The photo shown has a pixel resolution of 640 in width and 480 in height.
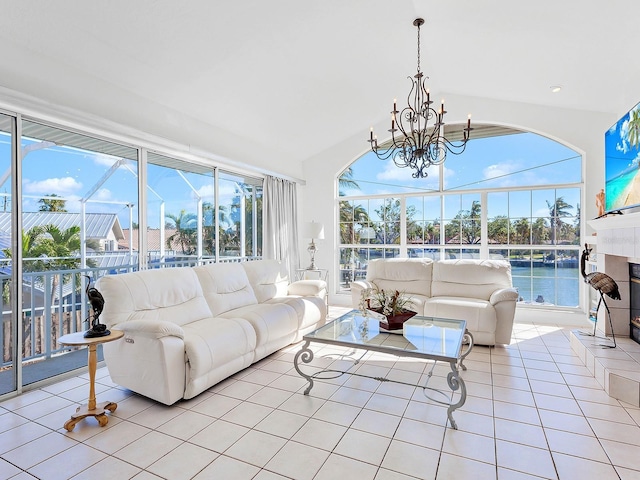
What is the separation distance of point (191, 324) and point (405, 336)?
1.83m

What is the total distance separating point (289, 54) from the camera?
3.53 m

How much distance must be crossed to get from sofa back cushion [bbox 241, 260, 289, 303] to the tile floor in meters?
1.32

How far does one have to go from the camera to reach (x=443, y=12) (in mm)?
3230

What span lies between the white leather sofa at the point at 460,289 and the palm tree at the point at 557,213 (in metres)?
0.99

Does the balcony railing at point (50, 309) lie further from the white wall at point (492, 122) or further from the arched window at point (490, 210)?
→ the arched window at point (490, 210)

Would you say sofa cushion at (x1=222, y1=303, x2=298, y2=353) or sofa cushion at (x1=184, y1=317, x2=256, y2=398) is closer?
sofa cushion at (x1=184, y1=317, x2=256, y2=398)

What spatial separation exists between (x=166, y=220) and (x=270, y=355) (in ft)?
6.39

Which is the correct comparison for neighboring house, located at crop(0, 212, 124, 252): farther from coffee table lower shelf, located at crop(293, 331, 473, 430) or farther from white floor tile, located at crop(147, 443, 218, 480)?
white floor tile, located at crop(147, 443, 218, 480)

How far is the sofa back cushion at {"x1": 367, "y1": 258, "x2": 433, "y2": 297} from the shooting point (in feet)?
15.6

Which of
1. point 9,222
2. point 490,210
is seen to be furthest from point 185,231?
point 490,210

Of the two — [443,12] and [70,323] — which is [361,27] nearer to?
[443,12]

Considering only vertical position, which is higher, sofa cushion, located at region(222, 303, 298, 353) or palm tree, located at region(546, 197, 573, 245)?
palm tree, located at region(546, 197, 573, 245)

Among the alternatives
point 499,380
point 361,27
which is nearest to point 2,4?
point 361,27

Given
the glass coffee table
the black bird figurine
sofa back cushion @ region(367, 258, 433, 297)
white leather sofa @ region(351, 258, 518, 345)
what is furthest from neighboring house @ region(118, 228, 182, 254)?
sofa back cushion @ region(367, 258, 433, 297)
